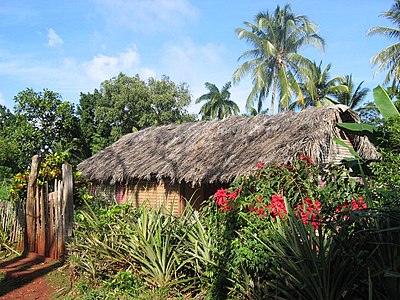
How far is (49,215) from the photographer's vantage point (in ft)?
26.3

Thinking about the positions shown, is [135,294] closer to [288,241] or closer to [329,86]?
[288,241]

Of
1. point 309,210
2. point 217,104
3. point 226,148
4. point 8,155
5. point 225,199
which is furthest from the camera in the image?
point 217,104

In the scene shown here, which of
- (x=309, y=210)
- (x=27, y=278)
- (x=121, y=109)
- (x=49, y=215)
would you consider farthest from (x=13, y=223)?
(x=121, y=109)

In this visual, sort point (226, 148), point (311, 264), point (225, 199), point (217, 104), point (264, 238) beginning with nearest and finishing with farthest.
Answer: point (311, 264) → point (264, 238) → point (225, 199) → point (226, 148) → point (217, 104)

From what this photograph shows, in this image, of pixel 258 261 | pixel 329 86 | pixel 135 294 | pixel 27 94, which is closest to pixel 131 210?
pixel 135 294

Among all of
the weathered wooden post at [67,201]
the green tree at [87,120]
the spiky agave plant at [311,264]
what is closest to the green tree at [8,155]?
the green tree at [87,120]

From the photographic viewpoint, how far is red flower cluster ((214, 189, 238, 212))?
198 inches

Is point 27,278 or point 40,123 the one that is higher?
point 40,123

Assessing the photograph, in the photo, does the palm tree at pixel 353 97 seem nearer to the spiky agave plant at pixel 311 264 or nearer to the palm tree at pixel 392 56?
the palm tree at pixel 392 56

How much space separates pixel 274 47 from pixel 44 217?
19.1 m

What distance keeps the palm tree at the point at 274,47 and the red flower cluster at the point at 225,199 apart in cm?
1912

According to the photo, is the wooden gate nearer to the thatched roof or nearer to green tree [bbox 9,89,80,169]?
the thatched roof

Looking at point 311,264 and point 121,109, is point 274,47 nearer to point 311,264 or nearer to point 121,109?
point 121,109

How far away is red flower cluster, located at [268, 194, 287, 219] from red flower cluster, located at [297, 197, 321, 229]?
186 mm
